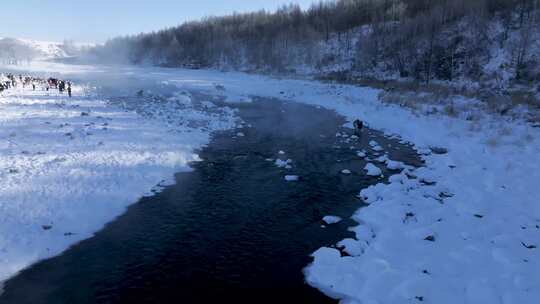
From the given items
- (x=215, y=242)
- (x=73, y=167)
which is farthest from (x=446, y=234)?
(x=73, y=167)

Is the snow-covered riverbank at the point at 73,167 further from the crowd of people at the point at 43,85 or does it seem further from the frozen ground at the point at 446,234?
the crowd of people at the point at 43,85

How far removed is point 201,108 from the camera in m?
35.8

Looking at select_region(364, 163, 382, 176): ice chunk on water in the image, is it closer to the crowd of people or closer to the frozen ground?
the frozen ground

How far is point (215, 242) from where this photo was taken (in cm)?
1090

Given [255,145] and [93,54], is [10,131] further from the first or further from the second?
[93,54]

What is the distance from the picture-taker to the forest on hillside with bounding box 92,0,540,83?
51.4 m

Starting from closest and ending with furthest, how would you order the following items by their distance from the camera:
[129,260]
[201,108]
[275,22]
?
[129,260] < [201,108] < [275,22]

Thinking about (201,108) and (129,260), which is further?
(201,108)

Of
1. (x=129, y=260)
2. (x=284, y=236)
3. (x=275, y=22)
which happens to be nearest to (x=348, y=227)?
(x=284, y=236)

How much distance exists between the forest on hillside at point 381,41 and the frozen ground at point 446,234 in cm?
3042

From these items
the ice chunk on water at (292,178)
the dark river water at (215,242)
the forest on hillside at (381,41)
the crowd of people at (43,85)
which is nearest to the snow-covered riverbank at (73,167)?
the dark river water at (215,242)

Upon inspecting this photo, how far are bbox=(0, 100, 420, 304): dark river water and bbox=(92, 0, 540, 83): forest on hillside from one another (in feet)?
119

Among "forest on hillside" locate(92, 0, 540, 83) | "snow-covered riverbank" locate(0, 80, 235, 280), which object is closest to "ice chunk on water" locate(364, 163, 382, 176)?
"snow-covered riverbank" locate(0, 80, 235, 280)

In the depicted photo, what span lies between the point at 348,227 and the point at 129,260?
6454mm
